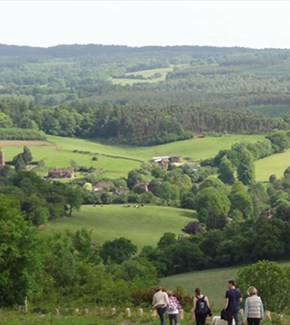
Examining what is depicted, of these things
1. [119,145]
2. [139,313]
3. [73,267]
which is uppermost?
[139,313]

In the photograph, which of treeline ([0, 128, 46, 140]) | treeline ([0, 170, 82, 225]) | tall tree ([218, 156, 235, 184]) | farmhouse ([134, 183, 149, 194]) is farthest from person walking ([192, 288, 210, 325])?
treeline ([0, 128, 46, 140])

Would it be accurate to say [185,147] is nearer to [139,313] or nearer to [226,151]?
[226,151]

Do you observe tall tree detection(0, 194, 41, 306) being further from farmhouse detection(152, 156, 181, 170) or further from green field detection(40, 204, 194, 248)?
farmhouse detection(152, 156, 181, 170)

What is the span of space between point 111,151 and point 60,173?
107 ft

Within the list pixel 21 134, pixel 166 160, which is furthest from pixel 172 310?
pixel 21 134

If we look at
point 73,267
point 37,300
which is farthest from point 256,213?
point 37,300

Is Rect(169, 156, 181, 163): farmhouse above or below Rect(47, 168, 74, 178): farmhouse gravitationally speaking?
below

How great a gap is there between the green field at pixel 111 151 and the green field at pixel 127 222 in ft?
116

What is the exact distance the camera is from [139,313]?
104ft

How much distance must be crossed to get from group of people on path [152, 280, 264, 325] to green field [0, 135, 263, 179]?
114 m

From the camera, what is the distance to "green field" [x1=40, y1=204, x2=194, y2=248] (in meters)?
90.6

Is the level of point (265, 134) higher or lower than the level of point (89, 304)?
lower

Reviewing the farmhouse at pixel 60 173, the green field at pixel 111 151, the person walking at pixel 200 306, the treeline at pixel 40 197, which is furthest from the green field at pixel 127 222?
the person walking at pixel 200 306

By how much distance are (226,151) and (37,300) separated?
384 feet
